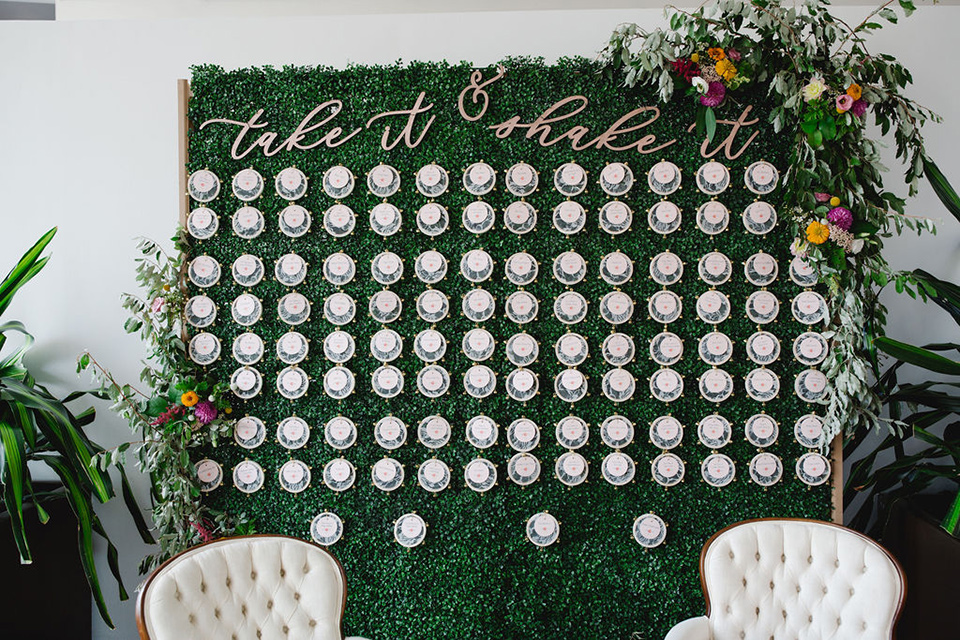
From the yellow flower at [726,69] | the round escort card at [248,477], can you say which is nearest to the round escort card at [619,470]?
the round escort card at [248,477]

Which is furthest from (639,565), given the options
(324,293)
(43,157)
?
(43,157)

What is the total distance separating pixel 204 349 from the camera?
2508 mm

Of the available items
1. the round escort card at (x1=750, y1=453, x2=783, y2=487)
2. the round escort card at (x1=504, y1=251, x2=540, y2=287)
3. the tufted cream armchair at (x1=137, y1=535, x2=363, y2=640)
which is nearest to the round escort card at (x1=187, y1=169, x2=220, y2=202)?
the round escort card at (x1=504, y1=251, x2=540, y2=287)

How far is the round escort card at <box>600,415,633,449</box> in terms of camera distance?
249cm

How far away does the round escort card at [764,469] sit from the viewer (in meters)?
2.50

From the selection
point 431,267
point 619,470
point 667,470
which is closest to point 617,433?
point 619,470

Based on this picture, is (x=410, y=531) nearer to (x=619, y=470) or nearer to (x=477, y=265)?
(x=619, y=470)

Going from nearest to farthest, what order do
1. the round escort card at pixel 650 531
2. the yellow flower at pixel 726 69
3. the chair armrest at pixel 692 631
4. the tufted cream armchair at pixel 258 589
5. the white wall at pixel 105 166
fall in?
the tufted cream armchair at pixel 258 589 → the chair armrest at pixel 692 631 → the yellow flower at pixel 726 69 → the round escort card at pixel 650 531 → the white wall at pixel 105 166

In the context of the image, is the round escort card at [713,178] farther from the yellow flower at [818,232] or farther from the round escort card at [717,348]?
the round escort card at [717,348]

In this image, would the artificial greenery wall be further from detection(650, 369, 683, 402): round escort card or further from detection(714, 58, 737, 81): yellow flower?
detection(714, 58, 737, 81): yellow flower

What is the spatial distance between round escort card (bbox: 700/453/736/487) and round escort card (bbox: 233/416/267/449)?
1995 millimetres

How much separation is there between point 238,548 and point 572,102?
2237 millimetres

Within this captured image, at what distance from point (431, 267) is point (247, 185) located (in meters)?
0.91

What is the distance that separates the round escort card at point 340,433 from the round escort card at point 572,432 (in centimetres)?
92
